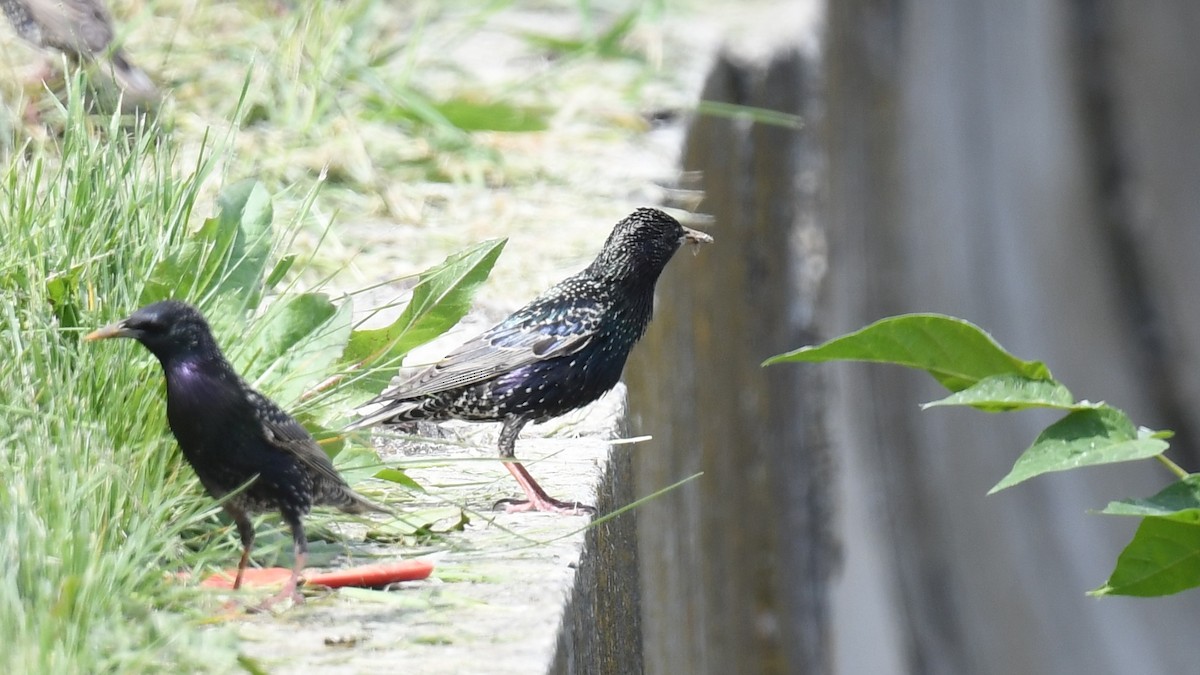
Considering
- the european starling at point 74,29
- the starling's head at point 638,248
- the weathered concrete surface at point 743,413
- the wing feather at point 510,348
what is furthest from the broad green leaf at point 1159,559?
the european starling at point 74,29

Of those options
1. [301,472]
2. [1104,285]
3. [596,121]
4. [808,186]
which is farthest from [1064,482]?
[301,472]

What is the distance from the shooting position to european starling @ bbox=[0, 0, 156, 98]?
443cm

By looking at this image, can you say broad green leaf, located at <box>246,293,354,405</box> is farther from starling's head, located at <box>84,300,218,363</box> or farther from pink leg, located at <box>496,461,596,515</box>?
starling's head, located at <box>84,300,218,363</box>

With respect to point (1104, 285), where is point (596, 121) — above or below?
below

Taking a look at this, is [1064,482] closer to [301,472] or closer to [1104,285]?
[1104,285]

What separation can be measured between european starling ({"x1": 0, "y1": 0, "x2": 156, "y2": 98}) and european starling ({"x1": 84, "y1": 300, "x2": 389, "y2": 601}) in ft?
7.70

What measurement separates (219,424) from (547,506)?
2.26 feet

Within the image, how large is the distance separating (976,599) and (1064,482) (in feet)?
4.08

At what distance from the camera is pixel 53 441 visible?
2.40m

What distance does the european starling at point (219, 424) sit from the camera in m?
2.24

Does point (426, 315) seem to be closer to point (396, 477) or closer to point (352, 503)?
point (396, 477)

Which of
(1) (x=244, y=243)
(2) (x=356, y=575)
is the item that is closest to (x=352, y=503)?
(2) (x=356, y=575)

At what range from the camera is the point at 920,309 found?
1091 cm

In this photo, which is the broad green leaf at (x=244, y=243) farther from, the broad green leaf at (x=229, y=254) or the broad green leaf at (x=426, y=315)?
the broad green leaf at (x=426, y=315)
